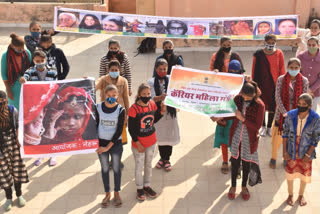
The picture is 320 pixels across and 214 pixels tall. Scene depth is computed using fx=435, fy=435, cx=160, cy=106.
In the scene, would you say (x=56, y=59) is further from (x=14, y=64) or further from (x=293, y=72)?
(x=293, y=72)

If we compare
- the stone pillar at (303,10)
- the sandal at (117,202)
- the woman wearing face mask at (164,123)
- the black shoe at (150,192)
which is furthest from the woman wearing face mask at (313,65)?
the stone pillar at (303,10)

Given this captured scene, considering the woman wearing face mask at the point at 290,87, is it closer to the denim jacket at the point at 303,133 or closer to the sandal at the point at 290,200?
the denim jacket at the point at 303,133

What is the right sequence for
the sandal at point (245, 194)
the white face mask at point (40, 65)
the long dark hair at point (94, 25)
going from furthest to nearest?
the long dark hair at point (94, 25) → the white face mask at point (40, 65) → the sandal at point (245, 194)

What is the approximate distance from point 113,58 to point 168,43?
904 mm

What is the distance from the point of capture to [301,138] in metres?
5.42

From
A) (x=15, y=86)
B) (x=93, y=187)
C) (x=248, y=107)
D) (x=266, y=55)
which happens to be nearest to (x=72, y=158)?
(x=93, y=187)

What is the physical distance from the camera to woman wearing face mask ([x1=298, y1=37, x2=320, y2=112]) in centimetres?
673

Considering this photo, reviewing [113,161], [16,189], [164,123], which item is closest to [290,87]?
[164,123]

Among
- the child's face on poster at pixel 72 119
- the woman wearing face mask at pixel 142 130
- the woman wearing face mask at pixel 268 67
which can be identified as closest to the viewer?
the woman wearing face mask at pixel 142 130

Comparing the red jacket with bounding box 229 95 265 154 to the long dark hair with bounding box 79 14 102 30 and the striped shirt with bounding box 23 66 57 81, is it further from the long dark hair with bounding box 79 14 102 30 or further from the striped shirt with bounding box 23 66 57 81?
the long dark hair with bounding box 79 14 102 30

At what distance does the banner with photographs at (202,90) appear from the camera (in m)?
5.93

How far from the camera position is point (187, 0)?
441 inches

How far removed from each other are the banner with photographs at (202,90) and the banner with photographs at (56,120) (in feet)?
3.78

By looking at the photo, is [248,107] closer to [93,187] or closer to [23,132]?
[93,187]
